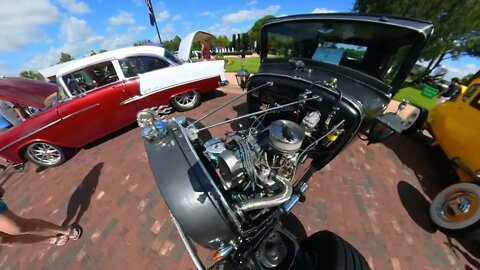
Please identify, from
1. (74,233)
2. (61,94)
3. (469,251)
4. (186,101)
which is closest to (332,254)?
(469,251)

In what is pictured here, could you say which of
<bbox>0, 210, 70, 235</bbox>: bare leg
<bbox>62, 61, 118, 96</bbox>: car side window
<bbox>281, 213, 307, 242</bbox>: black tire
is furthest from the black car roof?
<bbox>0, 210, 70, 235</bbox>: bare leg

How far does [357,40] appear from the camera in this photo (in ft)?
8.30

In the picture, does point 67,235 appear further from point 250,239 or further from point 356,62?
point 356,62

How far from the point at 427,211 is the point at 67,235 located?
16.2 feet

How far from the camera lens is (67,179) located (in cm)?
383

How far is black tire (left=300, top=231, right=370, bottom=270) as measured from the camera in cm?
167

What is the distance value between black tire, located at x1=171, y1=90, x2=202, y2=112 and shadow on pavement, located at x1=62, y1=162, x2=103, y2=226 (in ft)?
7.59

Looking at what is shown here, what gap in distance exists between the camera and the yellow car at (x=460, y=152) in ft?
8.22

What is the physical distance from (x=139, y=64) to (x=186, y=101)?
1431 mm

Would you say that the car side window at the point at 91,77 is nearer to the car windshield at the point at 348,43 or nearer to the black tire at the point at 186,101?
the black tire at the point at 186,101

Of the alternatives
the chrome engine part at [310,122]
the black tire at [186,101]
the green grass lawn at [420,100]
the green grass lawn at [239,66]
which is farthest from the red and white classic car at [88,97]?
the green grass lawn at [420,100]

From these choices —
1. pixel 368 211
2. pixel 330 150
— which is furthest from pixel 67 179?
pixel 368 211

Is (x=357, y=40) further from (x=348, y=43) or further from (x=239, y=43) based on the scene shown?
(x=239, y=43)

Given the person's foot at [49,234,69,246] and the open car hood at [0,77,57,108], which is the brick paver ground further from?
the open car hood at [0,77,57,108]
